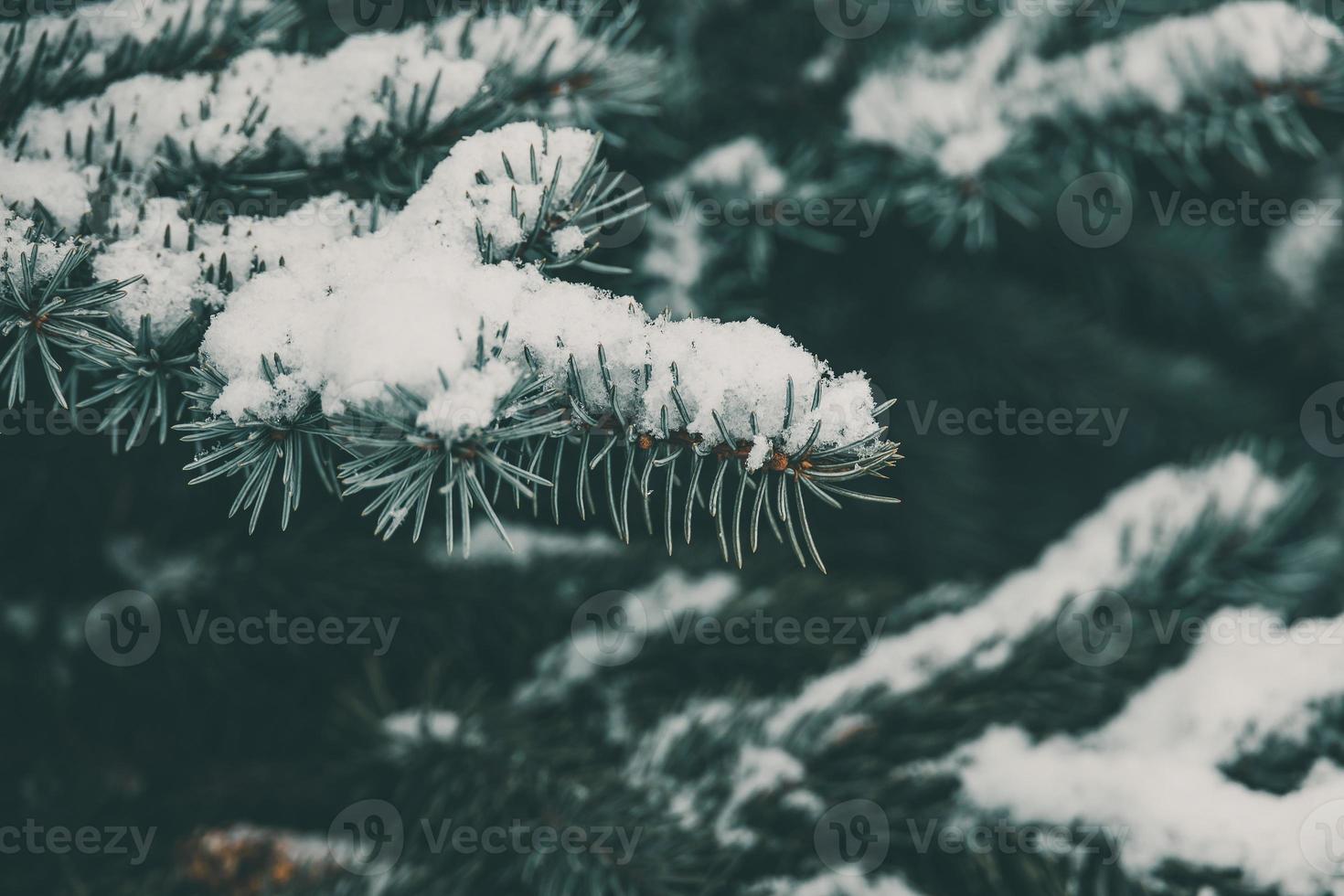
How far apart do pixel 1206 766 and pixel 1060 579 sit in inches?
8.5

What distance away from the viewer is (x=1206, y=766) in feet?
1.96

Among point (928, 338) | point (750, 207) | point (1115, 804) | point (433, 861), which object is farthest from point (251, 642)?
point (928, 338)

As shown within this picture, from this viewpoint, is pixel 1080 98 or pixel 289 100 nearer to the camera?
Result: pixel 289 100

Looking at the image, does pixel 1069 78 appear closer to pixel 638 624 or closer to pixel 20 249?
pixel 638 624

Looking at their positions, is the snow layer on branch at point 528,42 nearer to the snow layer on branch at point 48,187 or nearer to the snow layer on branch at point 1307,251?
the snow layer on branch at point 48,187

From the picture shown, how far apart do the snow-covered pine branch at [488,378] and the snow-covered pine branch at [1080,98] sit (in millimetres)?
405

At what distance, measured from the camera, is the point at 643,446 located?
41cm

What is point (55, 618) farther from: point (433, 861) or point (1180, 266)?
point (1180, 266)

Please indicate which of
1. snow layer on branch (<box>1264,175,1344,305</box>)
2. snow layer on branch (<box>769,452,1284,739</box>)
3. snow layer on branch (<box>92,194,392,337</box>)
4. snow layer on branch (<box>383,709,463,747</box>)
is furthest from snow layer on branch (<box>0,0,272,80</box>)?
snow layer on branch (<box>1264,175,1344,305</box>)

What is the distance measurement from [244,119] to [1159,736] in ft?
2.49

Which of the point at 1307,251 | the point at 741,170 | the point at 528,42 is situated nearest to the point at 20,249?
the point at 528,42

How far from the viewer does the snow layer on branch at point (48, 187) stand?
0.44 metres

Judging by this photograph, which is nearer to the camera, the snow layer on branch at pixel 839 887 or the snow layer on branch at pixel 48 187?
the snow layer on branch at pixel 48 187

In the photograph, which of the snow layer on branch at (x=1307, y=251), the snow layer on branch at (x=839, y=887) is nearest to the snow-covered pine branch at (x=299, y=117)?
the snow layer on branch at (x=839, y=887)
